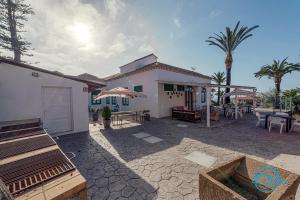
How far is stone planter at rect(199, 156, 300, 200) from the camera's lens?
1.68m

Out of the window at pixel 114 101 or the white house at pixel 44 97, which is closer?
the white house at pixel 44 97

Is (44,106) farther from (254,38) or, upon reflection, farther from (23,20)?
(254,38)

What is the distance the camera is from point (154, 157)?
14.3 feet

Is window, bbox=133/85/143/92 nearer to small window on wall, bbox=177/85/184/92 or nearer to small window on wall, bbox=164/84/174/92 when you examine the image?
small window on wall, bbox=164/84/174/92

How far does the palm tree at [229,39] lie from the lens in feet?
43.2

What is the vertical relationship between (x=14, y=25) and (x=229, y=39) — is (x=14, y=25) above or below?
above

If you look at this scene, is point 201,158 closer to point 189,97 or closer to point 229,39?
point 189,97

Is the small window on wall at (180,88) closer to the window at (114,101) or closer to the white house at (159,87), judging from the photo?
the white house at (159,87)

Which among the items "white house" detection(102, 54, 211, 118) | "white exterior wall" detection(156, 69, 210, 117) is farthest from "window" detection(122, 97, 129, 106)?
"white exterior wall" detection(156, 69, 210, 117)

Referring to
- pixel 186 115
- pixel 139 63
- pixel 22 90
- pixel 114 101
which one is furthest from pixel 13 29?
pixel 186 115

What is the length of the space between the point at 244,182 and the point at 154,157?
8.59ft

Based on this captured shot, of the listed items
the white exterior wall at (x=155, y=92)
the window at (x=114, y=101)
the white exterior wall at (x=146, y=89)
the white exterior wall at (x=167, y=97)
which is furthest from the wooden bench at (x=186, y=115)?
the window at (x=114, y=101)

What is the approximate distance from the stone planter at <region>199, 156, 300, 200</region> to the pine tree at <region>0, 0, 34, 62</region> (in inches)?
853

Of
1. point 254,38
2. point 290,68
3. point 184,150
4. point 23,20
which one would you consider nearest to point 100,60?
point 184,150
